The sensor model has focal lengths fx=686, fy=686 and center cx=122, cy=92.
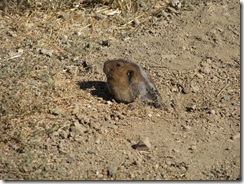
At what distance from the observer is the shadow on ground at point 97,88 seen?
5.92m

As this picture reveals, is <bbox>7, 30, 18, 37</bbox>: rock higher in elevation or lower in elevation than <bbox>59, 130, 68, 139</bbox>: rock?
higher

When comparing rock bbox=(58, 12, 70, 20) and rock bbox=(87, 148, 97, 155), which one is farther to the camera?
rock bbox=(58, 12, 70, 20)

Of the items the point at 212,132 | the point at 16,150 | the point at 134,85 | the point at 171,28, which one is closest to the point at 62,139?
the point at 16,150

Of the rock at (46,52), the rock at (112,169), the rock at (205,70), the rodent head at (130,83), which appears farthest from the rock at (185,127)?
the rock at (46,52)

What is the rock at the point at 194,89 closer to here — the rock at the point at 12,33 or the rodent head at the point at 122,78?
the rodent head at the point at 122,78

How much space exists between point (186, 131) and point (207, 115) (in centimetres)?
27

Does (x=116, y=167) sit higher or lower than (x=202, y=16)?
lower

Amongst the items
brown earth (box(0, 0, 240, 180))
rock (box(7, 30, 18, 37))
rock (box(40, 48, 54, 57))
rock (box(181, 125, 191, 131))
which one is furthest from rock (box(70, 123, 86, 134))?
rock (box(7, 30, 18, 37))

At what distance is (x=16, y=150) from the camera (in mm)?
5297

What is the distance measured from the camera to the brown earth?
5.09m

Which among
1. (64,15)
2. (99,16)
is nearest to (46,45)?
(64,15)

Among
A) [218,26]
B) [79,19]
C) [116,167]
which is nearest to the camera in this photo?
[116,167]

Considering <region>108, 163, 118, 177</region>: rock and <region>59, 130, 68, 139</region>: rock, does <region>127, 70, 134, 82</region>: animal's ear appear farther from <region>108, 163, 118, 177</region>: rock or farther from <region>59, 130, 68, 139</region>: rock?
<region>108, 163, 118, 177</region>: rock

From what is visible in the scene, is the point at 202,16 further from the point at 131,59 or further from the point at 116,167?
the point at 116,167
